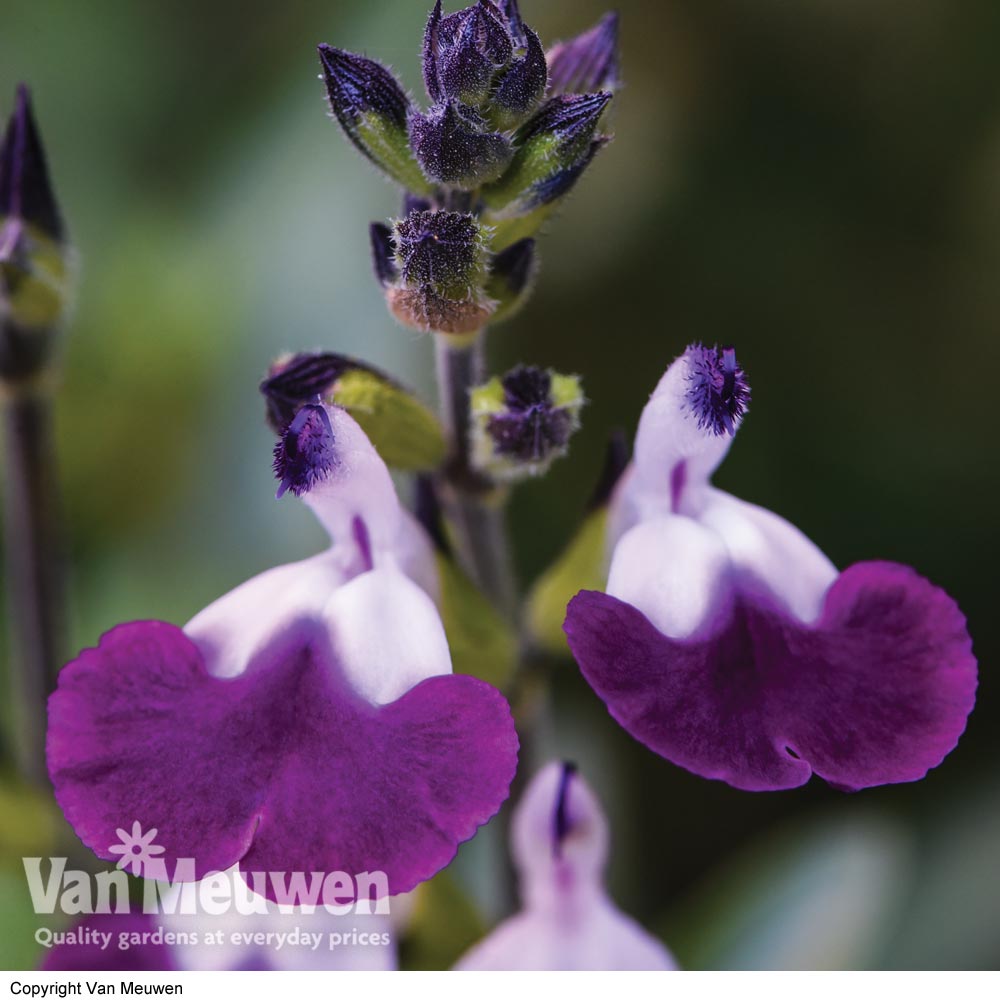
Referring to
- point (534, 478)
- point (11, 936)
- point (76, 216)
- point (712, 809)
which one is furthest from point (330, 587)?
point (76, 216)

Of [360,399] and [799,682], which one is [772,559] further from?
[360,399]

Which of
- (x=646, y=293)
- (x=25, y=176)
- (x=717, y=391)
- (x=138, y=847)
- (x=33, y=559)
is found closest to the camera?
(x=138, y=847)

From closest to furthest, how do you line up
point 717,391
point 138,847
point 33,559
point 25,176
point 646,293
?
point 138,847
point 717,391
point 25,176
point 33,559
point 646,293

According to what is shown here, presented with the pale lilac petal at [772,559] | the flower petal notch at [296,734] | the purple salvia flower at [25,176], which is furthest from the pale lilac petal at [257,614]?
the purple salvia flower at [25,176]

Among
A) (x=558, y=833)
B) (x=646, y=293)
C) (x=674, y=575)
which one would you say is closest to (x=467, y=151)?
(x=674, y=575)

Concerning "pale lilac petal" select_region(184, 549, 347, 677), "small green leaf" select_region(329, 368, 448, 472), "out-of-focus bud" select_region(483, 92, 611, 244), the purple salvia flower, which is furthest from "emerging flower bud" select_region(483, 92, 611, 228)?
the purple salvia flower
